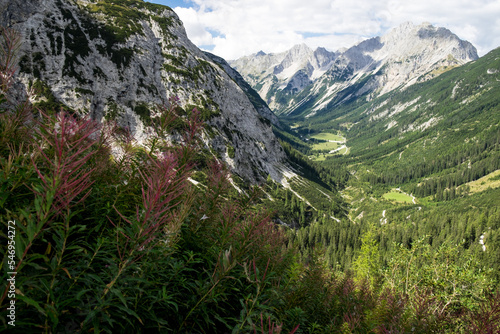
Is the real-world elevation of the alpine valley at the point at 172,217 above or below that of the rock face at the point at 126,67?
below

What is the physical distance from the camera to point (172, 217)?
4.53 metres

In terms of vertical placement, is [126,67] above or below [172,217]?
above

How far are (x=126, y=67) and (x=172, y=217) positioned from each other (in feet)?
400

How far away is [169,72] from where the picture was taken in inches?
4683

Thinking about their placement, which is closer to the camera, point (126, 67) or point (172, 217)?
point (172, 217)

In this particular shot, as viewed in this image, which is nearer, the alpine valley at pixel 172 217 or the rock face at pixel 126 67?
the alpine valley at pixel 172 217

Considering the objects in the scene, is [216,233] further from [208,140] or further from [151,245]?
[208,140]

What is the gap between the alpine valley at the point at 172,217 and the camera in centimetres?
317

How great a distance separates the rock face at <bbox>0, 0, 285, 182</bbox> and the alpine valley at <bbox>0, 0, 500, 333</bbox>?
73 cm

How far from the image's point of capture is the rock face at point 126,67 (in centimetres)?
8550

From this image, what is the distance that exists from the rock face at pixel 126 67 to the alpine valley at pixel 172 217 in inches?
28.7

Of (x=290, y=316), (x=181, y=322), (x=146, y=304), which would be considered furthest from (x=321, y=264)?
(x=146, y=304)

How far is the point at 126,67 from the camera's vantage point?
105 m

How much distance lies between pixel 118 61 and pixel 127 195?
4745 inches
